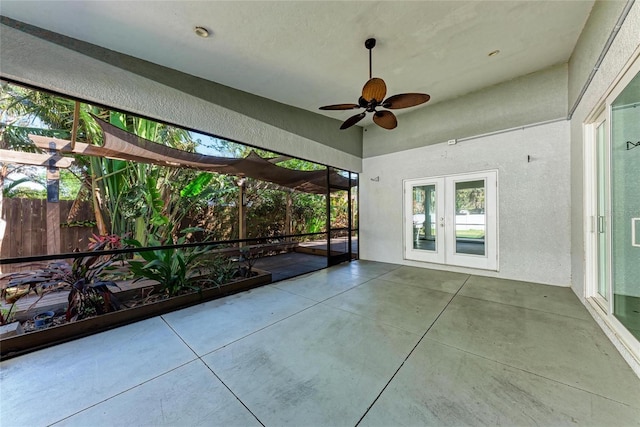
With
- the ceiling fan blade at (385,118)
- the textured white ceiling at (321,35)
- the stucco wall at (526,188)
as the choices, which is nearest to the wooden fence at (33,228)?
the textured white ceiling at (321,35)

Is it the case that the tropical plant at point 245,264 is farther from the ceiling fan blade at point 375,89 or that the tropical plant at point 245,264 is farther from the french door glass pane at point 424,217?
the french door glass pane at point 424,217

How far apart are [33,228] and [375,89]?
5.89 meters

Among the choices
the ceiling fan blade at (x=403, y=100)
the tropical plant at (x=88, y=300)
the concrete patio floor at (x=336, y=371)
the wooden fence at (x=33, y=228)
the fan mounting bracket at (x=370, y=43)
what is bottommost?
the concrete patio floor at (x=336, y=371)

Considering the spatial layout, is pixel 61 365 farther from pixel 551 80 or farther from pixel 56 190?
pixel 551 80

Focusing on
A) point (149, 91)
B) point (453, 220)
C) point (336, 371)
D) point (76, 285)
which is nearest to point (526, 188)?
point (453, 220)

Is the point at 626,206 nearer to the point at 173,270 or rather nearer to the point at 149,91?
the point at 149,91

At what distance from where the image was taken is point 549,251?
3920mm

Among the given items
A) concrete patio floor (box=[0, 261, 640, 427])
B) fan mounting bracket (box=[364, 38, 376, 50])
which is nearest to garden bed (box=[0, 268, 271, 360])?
concrete patio floor (box=[0, 261, 640, 427])

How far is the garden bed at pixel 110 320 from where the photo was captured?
2.16 meters

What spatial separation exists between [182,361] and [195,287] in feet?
5.84

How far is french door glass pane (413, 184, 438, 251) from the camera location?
519 centimetres

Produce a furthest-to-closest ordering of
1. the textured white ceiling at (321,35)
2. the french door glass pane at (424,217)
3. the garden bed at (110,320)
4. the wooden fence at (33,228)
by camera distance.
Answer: the french door glass pane at (424,217) → the wooden fence at (33,228) → the textured white ceiling at (321,35) → the garden bed at (110,320)

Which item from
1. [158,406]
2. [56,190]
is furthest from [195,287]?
[56,190]

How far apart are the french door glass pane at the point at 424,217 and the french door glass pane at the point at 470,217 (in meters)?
0.48
